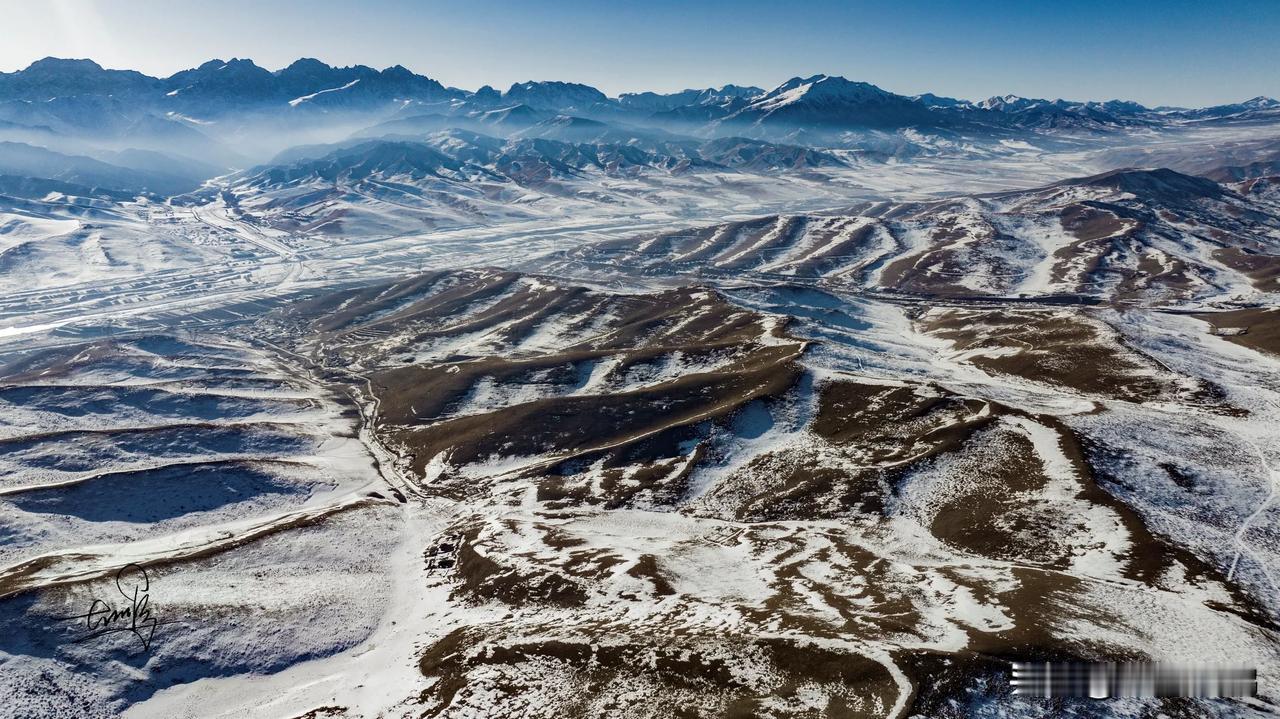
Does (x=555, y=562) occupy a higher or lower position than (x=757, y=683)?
lower

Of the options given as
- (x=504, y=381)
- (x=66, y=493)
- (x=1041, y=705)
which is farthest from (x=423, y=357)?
(x=1041, y=705)

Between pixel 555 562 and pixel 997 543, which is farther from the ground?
pixel 997 543

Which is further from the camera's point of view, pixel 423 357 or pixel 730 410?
pixel 423 357

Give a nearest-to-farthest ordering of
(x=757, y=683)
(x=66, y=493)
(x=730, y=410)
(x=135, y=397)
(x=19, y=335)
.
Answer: (x=757, y=683)
(x=66, y=493)
(x=730, y=410)
(x=135, y=397)
(x=19, y=335)

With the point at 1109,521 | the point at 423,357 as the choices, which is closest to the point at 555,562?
the point at 1109,521

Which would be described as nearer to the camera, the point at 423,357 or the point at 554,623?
the point at 554,623

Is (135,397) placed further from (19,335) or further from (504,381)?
(19,335)

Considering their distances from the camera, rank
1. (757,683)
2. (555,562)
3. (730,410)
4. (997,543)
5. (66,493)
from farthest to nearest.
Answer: (730,410) < (66,493) < (555,562) < (997,543) < (757,683)

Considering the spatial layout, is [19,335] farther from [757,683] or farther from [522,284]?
[757,683]

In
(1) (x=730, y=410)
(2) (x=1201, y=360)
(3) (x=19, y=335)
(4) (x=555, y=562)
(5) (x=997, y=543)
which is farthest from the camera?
(3) (x=19, y=335)
